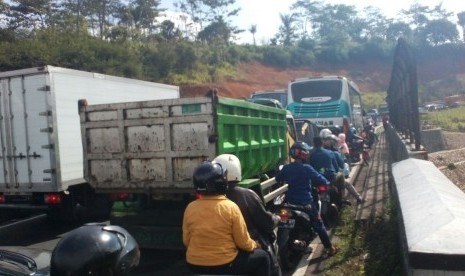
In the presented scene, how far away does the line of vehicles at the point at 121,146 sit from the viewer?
241 inches

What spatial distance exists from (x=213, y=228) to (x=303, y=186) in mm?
3029

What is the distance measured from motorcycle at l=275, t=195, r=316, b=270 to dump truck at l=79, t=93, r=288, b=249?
67cm

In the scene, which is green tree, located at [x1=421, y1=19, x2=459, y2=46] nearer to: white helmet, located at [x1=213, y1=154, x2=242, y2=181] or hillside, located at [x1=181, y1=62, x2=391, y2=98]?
hillside, located at [x1=181, y1=62, x2=391, y2=98]

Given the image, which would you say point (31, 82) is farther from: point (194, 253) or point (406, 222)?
point (406, 222)

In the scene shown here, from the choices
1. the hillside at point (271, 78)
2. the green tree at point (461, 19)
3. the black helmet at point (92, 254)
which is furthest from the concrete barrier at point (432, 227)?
the green tree at point (461, 19)

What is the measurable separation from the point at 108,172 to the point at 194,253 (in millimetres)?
3131

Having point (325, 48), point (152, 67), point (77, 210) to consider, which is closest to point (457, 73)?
point (325, 48)

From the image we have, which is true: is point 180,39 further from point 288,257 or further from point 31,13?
point 288,257

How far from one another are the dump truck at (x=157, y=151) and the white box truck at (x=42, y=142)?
1.78 m

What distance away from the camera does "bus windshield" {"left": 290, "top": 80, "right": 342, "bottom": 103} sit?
1852 centimetres

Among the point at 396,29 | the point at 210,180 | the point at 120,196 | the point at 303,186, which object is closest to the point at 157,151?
the point at 120,196

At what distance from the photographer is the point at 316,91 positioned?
61.3ft

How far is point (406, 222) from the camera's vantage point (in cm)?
429

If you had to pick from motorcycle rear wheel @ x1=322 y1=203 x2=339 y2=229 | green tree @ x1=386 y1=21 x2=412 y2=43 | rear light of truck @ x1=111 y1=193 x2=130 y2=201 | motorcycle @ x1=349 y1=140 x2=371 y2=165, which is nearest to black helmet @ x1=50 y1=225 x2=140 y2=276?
rear light of truck @ x1=111 y1=193 x2=130 y2=201
